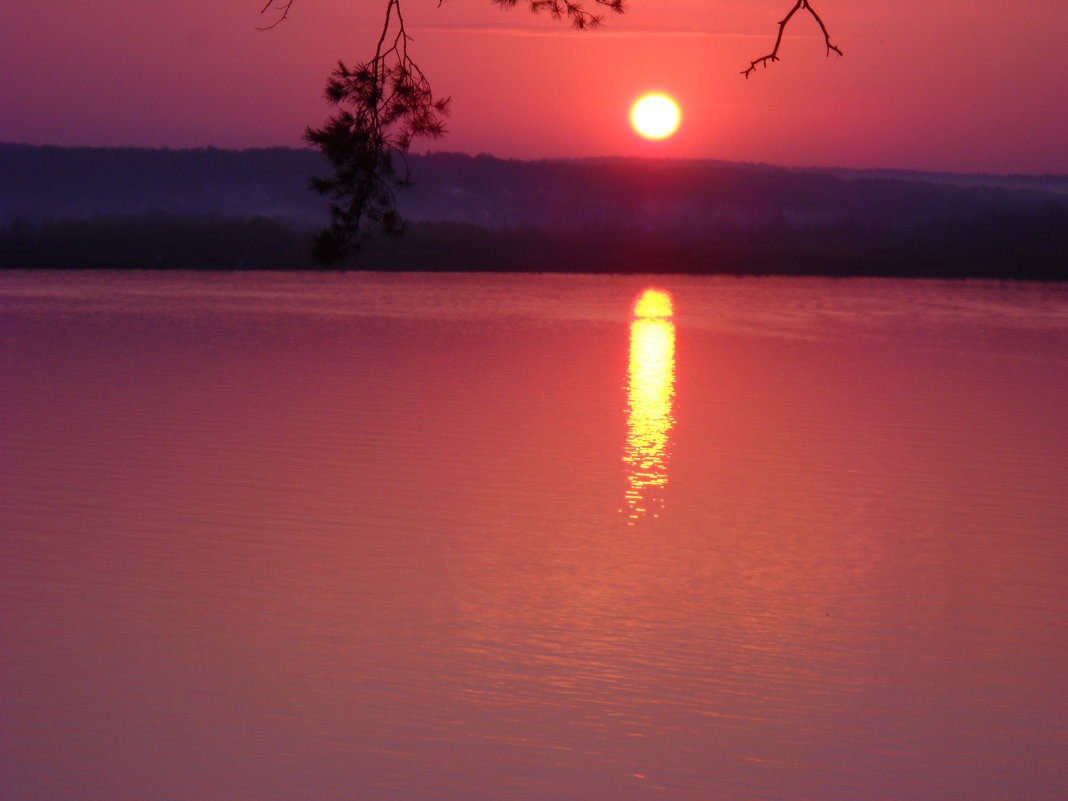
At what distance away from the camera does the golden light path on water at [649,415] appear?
36.0 ft

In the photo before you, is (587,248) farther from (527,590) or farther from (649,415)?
(527,590)

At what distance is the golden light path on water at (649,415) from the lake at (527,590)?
9 cm

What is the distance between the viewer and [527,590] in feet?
25.7

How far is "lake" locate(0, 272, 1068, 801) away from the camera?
18.2 ft

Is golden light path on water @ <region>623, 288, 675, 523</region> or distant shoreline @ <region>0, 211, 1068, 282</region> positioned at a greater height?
distant shoreline @ <region>0, 211, 1068, 282</region>

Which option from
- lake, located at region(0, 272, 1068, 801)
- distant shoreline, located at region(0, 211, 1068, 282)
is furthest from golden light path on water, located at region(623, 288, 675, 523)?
distant shoreline, located at region(0, 211, 1068, 282)

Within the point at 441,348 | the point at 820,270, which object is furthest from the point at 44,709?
the point at 820,270

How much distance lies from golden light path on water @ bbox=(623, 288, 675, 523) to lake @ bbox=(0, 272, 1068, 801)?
9 cm

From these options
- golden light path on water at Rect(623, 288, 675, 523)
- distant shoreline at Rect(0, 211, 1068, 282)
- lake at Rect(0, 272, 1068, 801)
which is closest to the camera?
lake at Rect(0, 272, 1068, 801)

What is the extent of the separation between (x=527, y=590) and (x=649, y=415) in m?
7.96

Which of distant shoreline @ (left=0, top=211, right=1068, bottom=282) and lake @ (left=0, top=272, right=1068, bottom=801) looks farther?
distant shoreline @ (left=0, top=211, right=1068, bottom=282)

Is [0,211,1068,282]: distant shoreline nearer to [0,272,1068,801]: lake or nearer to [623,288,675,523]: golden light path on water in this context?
[623,288,675,523]: golden light path on water

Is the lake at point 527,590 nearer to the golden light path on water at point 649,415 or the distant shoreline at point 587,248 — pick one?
the golden light path on water at point 649,415

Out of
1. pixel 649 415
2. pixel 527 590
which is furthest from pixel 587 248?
pixel 527 590
